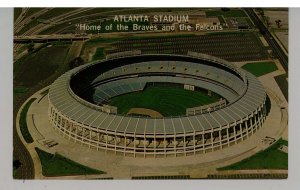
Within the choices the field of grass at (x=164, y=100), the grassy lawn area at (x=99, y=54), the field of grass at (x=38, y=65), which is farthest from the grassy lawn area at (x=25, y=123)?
the grassy lawn area at (x=99, y=54)

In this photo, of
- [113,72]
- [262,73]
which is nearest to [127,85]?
[113,72]

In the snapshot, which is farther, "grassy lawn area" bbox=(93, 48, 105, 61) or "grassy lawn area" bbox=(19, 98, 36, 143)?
"grassy lawn area" bbox=(93, 48, 105, 61)

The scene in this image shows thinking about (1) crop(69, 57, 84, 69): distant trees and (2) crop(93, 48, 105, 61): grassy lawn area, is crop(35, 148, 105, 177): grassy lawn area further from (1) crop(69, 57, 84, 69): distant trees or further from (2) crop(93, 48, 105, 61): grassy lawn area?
(2) crop(93, 48, 105, 61): grassy lawn area

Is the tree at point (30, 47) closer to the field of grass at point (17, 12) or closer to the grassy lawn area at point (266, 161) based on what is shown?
the field of grass at point (17, 12)

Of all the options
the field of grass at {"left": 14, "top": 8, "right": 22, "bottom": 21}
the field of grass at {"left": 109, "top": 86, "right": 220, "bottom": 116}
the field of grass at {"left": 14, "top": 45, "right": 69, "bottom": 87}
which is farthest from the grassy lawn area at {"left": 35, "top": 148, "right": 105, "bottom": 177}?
the field of grass at {"left": 14, "top": 45, "right": 69, "bottom": 87}
